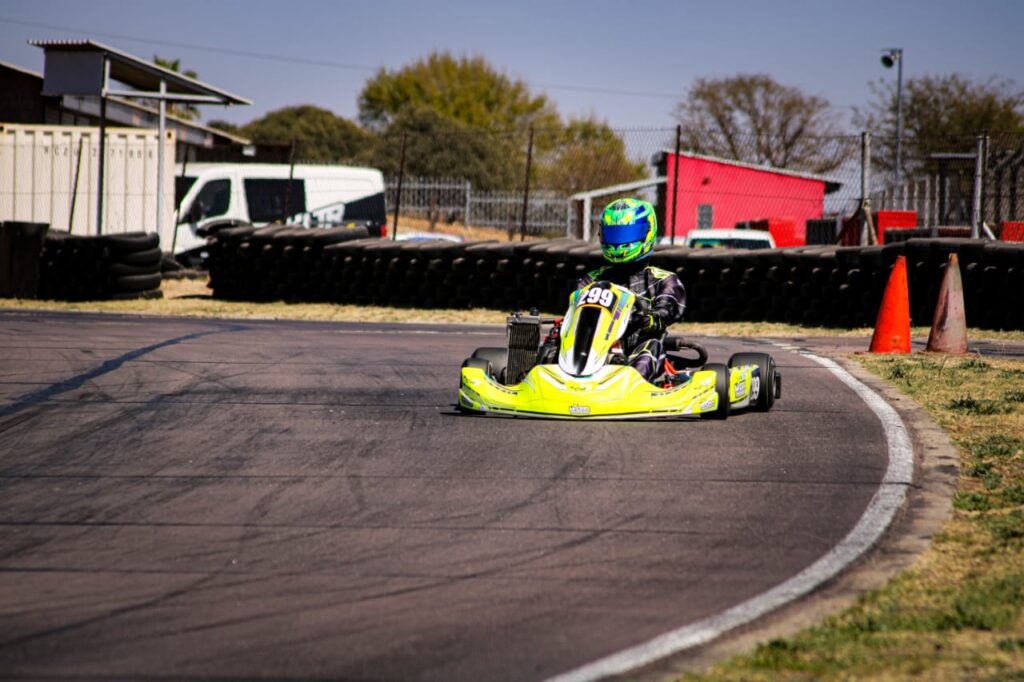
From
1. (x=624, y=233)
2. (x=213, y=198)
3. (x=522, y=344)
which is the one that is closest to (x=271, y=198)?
(x=213, y=198)

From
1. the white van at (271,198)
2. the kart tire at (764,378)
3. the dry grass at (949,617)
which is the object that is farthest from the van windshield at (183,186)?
the dry grass at (949,617)

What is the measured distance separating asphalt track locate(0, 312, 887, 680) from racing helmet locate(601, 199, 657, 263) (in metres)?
1.39

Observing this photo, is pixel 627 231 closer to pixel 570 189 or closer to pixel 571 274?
pixel 571 274

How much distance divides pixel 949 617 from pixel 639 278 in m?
4.79

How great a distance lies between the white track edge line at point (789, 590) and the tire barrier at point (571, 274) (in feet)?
25.1

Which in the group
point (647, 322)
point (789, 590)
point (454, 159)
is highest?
point (454, 159)

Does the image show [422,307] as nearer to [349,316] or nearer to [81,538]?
[349,316]

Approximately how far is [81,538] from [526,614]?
1922 mm

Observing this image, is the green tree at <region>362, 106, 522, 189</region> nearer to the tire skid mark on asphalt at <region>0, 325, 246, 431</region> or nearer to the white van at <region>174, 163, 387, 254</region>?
the white van at <region>174, 163, 387, 254</region>

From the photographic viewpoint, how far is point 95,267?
18.0 meters

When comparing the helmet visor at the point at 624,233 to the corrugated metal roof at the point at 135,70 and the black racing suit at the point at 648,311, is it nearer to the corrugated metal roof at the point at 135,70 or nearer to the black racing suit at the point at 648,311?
the black racing suit at the point at 648,311

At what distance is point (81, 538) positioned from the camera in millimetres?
4840

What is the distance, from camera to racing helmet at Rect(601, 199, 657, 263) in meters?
8.36

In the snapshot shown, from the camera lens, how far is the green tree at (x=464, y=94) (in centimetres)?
7869
